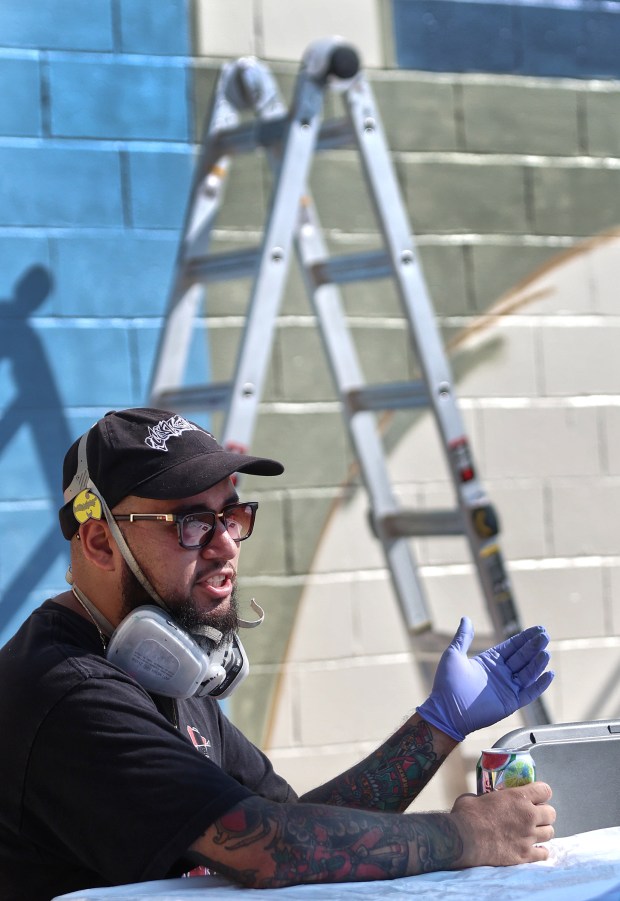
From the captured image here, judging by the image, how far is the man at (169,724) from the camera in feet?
5.06

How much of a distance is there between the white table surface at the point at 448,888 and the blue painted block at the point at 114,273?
206 cm

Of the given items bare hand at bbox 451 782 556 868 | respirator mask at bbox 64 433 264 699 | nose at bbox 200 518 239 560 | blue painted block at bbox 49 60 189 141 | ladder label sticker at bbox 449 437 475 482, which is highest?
blue painted block at bbox 49 60 189 141

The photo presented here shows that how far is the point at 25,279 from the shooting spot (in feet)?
10.8

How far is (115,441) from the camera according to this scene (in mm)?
1783

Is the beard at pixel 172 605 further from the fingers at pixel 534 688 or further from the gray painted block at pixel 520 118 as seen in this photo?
the gray painted block at pixel 520 118

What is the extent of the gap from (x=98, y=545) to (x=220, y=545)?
170mm

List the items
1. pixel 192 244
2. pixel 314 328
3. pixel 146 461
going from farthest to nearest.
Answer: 1. pixel 314 328
2. pixel 192 244
3. pixel 146 461

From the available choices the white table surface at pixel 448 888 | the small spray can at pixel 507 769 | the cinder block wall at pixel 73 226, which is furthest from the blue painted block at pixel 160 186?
the white table surface at pixel 448 888

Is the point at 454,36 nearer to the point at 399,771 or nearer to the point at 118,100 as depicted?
the point at 118,100

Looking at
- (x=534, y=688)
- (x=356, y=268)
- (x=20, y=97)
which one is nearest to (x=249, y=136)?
(x=356, y=268)

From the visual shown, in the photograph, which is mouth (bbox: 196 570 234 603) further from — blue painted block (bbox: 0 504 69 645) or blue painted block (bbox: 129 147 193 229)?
blue painted block (bbox: 129 147 193 229)

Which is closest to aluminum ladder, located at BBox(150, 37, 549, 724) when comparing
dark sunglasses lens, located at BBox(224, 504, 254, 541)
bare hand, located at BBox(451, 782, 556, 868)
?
dark sunglasses lens, located at BBox(224, 504, 254, 541)

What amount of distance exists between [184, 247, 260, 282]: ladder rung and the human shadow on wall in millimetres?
393

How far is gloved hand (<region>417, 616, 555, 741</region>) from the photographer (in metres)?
1.85
